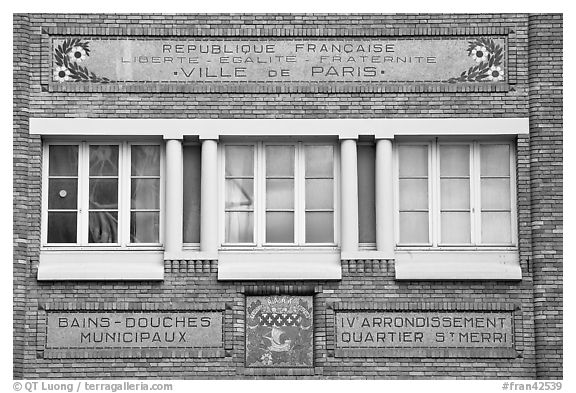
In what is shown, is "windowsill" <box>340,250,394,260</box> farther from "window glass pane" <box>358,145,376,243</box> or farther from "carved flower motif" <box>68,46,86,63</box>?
"carved flower motif" <box>68,46,86,63</box>

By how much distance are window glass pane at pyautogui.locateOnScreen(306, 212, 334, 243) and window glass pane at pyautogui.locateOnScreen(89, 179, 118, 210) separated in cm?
290

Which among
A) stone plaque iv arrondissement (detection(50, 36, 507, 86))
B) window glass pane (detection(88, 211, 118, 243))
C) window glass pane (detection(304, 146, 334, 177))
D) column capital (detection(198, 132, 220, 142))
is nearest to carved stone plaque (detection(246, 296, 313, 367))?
window glass pane (detection(304, 146, 334, 177))

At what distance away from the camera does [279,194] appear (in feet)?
62.9

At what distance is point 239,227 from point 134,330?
2.19 metres

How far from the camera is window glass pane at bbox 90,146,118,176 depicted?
19.2 meters

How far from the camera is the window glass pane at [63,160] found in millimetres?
19141

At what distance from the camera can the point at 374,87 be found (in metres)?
19.0

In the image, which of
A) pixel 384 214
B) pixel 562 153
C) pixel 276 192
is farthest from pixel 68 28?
pixel 562 153

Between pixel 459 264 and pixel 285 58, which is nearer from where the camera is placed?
pixel 459 264

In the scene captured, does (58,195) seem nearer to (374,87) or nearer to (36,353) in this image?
(36,353)

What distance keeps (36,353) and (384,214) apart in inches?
215

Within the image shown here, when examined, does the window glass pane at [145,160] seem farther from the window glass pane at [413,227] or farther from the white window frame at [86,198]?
the window glass pane at [413,227]

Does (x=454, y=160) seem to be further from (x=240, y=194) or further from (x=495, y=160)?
(x=240, y=194)

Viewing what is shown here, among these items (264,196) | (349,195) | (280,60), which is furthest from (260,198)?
(280,60)
